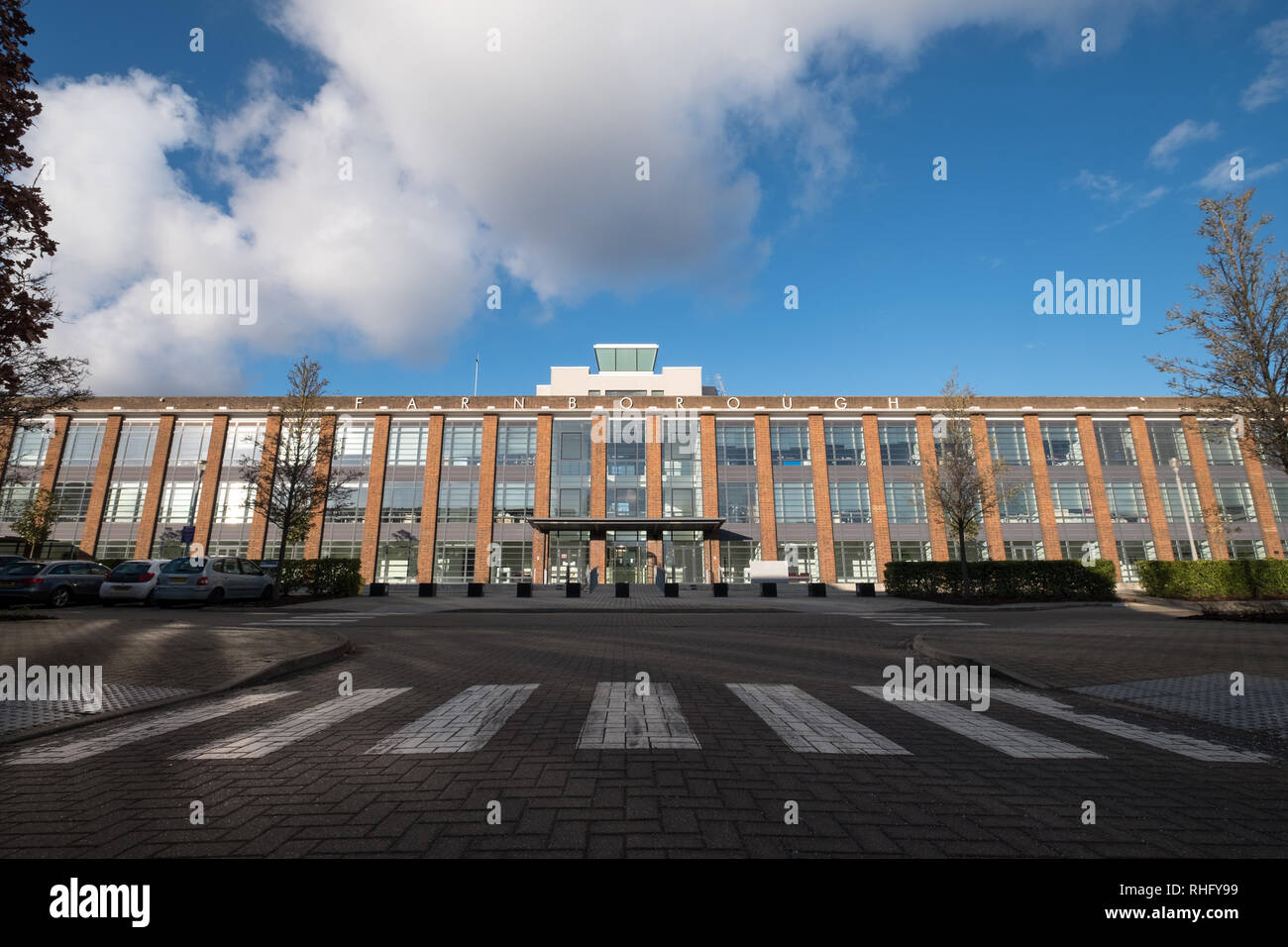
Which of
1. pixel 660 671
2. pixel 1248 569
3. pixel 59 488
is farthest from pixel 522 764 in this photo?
pixel 59 488

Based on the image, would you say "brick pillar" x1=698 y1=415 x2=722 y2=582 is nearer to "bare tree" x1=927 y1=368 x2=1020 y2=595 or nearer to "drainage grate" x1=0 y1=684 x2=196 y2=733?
"bare tree" x1=927 y1=368 x2=1020 y2=595

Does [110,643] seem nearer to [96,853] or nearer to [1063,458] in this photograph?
[96,853]

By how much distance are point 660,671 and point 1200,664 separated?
727 centimetres

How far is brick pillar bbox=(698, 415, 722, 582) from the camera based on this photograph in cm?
3900

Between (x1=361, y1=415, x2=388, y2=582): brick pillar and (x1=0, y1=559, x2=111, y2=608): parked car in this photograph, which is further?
(x1=361, y1=415, x2=388, y2=582): brick pillar

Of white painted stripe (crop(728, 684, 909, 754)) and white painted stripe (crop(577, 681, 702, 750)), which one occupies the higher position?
white painted stripe (crop(577, 681, 702, 750))

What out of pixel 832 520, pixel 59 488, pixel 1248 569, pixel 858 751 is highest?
pixel 59 488

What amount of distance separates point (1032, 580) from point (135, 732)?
2623 cm

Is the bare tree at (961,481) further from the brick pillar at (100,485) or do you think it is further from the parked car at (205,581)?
the brick pillar at (100,485)

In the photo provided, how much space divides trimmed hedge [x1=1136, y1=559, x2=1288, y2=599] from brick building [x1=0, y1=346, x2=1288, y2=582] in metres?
14.6

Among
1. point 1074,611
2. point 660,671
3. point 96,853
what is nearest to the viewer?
point 96,853

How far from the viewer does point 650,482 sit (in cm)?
4050

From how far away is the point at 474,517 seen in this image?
39.9 m

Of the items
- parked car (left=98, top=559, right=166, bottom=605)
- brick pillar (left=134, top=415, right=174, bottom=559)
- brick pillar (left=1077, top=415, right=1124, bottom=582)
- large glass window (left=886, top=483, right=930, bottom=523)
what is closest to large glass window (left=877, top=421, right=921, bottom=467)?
large glass window (left=886, top=483, right=930, bottom=523)
